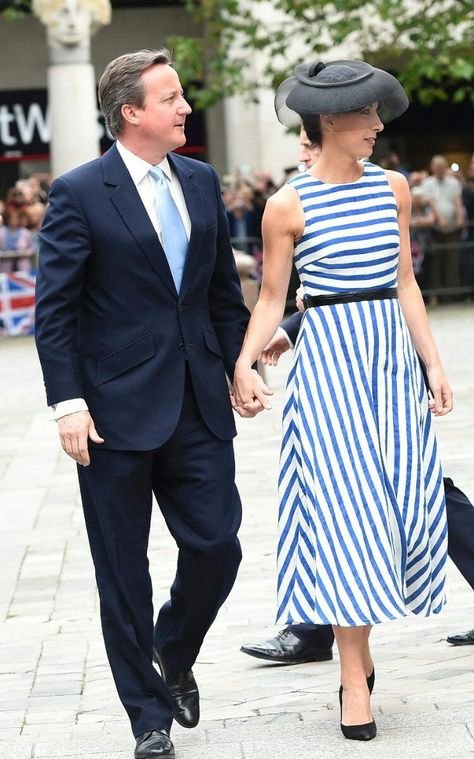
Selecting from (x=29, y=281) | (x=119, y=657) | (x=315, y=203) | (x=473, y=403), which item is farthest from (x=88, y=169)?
(x=29, y=281)

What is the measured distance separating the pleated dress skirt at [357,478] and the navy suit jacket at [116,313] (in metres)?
0.29

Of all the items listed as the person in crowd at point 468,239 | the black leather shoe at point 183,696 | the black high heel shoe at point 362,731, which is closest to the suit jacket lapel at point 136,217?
the black leather shoe at point 183,696

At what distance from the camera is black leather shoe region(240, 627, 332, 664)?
5.50 meters

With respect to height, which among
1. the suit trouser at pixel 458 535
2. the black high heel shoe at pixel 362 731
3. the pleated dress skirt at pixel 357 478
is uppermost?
the pleated dress skirt at pixel 357 478

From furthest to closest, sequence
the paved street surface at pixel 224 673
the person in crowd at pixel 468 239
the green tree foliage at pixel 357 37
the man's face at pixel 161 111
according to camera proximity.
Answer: the person in crowd at pixel 468 239 → the green tree foliage at pixel 357 37 → the paved street surface at pixel 224 673 → the man's face at pixel 161 111

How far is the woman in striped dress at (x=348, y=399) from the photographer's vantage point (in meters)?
4.59

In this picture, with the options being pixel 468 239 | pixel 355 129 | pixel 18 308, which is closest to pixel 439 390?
pixel 355 129

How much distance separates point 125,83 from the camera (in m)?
4.52

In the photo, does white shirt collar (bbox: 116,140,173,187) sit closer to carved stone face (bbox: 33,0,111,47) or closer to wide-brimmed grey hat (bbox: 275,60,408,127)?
wide-brimmed grey hat (bbox: 275,60,408,127)

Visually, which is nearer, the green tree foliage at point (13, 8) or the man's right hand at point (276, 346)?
the man's right hand at point (276, 346)

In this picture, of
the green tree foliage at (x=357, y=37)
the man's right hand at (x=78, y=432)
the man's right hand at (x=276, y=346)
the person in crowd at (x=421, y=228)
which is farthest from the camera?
the person in crowd at (x=421, y=228)

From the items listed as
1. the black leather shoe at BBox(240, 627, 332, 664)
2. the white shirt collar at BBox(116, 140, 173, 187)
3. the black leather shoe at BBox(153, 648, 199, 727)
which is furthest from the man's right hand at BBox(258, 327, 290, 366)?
the black leather shoe at BBox(153, 648, 199, 727)

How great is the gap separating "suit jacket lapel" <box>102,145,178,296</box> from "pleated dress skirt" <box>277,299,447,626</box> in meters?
0.49

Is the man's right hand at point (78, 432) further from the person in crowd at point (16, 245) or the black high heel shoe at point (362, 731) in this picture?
the person in crowd at point (16, 245)
